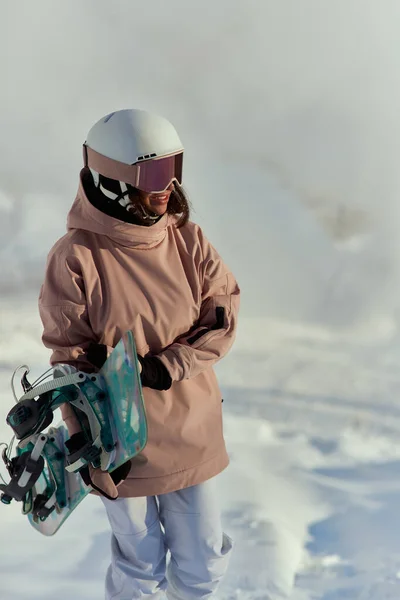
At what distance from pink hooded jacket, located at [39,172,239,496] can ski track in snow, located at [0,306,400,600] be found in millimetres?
979

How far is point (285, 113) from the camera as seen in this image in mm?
5758

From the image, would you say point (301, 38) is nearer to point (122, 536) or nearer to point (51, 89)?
point (51, 89)

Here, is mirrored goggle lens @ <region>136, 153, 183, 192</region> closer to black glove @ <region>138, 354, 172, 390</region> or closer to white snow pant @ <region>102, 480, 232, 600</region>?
black glove @ <region>138, 354, 172, 390</region>

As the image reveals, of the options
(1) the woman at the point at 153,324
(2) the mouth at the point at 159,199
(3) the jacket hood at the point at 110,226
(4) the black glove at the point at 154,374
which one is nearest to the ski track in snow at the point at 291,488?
(1) the woman at the point at 153,324

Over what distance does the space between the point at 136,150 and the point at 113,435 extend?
75 cm

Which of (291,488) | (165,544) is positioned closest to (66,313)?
(165,544)

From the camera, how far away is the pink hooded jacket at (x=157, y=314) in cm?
193

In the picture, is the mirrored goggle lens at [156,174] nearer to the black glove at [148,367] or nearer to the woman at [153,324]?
the woman at [153,324]

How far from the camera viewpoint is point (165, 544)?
7.28 feet

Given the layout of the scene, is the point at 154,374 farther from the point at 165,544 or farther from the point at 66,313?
the point at 165,544

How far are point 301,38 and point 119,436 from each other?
4.74m

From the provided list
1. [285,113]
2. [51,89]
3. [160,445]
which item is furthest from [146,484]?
[285,113]

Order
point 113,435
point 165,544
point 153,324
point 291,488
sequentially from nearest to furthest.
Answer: point 113,435, point 153,324, point 165,544, point 291,488

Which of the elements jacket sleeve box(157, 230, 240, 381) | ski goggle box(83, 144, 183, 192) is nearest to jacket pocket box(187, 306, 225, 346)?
jacket sleeve box(157, 230, 240, 381)
